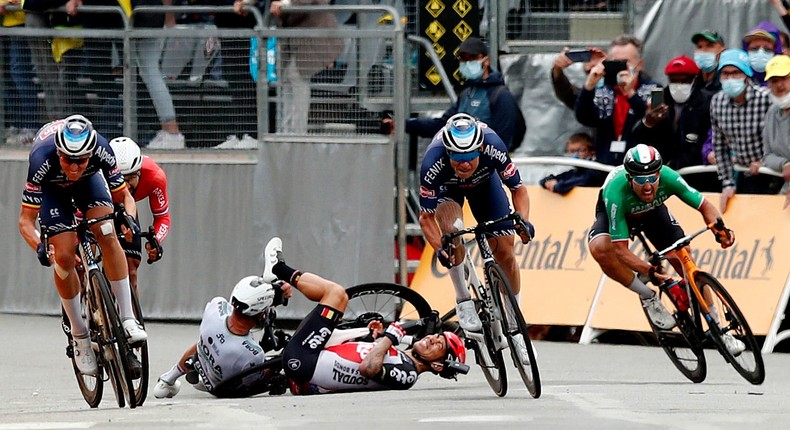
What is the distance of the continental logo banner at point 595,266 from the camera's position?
43.9 feet

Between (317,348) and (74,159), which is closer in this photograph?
(74,159)

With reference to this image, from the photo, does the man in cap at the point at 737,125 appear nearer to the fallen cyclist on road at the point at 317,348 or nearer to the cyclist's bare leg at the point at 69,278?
the fallen cyclist on road at the point at 317,348

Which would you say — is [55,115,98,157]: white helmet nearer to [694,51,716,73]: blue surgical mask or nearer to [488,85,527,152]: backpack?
[488,85,527,152]: backpack

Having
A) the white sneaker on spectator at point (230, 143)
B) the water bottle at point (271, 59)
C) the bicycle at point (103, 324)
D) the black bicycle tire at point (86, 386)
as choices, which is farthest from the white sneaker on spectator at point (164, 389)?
the white sneaker on spectator at point (230, 143)

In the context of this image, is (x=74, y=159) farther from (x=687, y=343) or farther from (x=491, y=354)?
(x=687, y=343)

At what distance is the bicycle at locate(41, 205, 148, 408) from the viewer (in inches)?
392

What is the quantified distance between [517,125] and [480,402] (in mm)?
5129

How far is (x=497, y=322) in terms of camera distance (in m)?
10.6

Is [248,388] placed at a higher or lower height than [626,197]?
lower

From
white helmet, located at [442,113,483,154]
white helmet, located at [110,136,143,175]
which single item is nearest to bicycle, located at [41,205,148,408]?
white helmet, located at [110,136,143,175]

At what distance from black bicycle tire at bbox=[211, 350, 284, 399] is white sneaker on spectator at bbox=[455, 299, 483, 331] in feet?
4.11

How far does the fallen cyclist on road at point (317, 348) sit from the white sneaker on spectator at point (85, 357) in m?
0.79

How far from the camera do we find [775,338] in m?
13.1

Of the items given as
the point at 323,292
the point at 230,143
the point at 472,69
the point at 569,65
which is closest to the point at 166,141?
the point at 230,143
